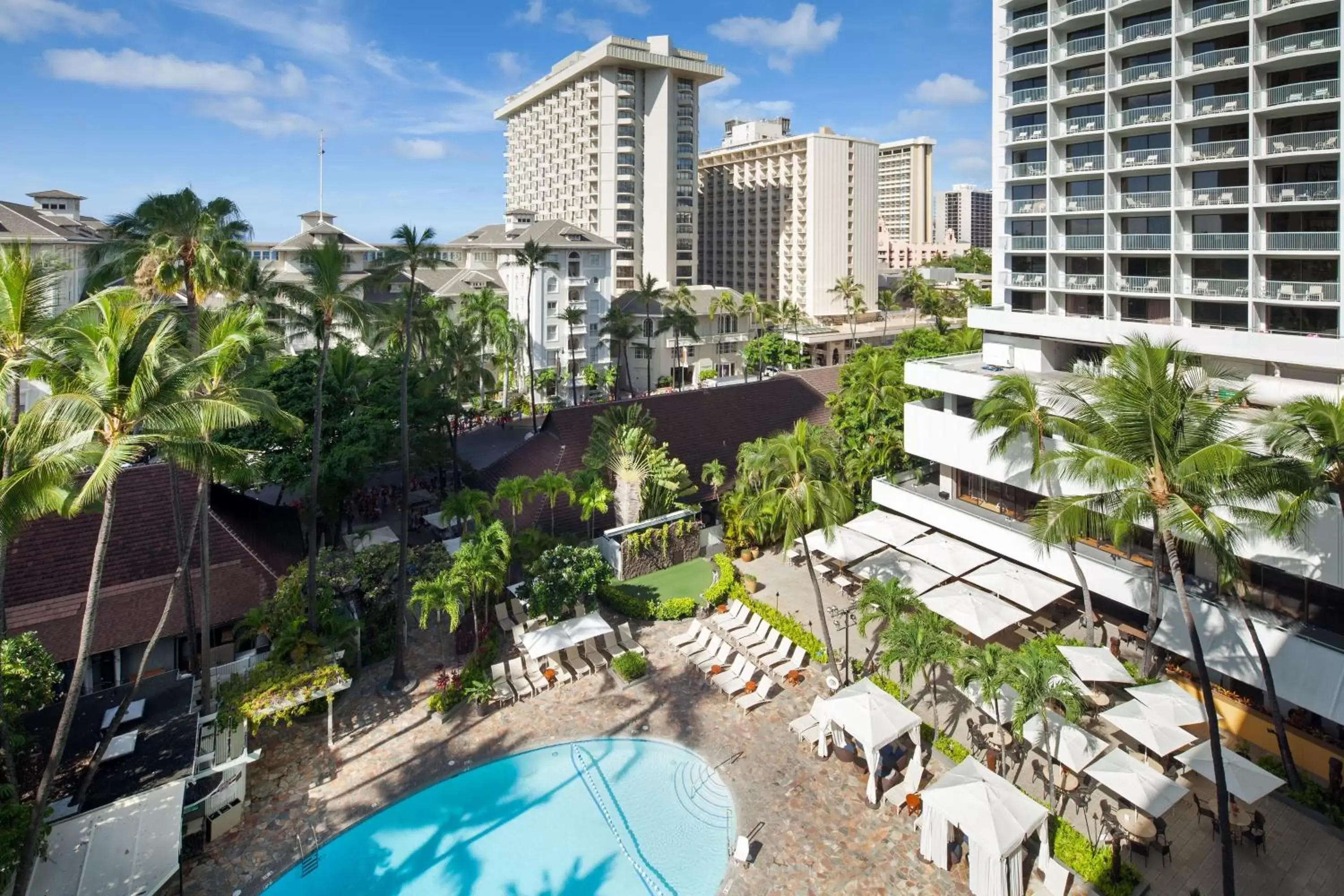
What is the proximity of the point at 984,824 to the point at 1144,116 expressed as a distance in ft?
77.0

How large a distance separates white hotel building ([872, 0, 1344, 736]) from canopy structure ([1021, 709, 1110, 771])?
17.2 feet

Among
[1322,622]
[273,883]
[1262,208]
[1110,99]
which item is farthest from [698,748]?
[1110,99]

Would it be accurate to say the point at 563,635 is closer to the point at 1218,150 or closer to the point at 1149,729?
the point at 1149,729

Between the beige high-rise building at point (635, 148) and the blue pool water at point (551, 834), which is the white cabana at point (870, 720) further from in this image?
the beige high-rise building at point (635, 148)

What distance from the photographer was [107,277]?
19578 mm

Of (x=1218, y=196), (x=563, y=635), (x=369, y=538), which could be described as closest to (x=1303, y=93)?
(x=1218, y=196)

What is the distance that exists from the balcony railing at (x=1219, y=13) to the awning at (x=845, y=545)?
18880mm

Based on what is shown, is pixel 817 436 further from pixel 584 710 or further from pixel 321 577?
pixel 321 577

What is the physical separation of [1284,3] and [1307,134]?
377cm

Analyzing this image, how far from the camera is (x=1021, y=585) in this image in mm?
22484

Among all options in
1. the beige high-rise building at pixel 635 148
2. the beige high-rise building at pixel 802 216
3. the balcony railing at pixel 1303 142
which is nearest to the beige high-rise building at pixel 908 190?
Answer: the beige high-rise building at pixel 802 216

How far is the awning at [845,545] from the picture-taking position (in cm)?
2614

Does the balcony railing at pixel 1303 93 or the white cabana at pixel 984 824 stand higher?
the balcony railing at pixel 1303 93

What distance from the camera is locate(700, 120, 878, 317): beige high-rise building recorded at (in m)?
91.3
